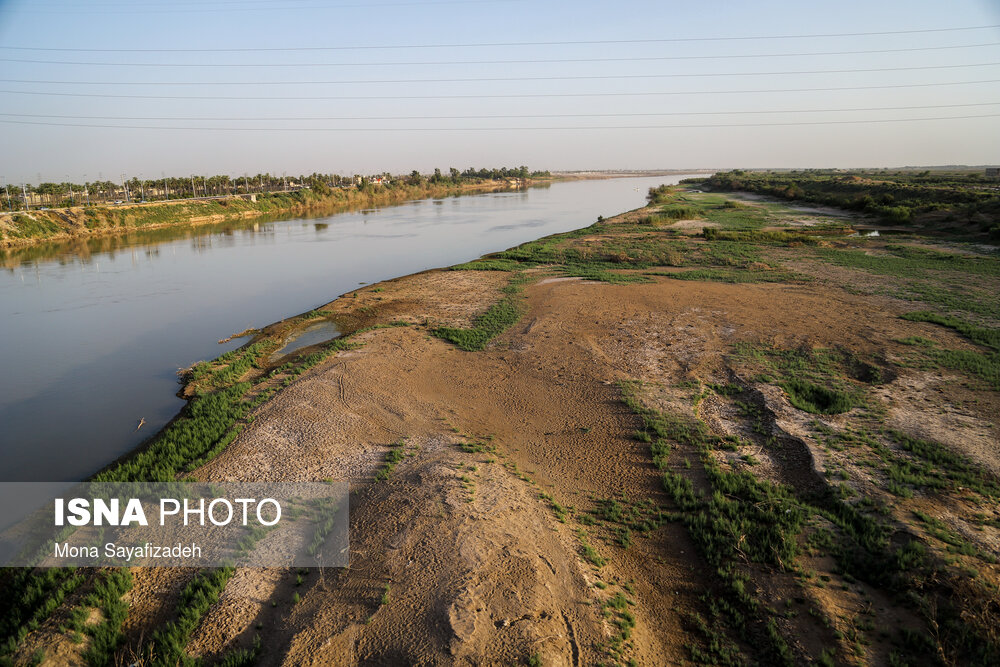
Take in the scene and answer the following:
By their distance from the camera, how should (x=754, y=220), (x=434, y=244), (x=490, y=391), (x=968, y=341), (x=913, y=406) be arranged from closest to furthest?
(x=913, y=406) < (x=490, y=391) < (x=968, y=341) < (x=434, y=244) < (x=754, y=220)

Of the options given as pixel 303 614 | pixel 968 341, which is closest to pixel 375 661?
pixel 303 614

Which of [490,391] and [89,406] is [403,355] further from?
[89,406]

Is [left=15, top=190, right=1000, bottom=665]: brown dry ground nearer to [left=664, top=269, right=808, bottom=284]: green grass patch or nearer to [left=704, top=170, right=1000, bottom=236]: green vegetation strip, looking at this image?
[left=664, top=269, right=808, bottom=284]: green grass patch

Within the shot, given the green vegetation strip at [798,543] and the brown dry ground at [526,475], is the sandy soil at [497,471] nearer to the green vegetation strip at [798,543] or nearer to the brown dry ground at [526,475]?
the brown dry ground at [526,475]

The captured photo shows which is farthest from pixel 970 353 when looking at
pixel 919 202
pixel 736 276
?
pixel 919 202

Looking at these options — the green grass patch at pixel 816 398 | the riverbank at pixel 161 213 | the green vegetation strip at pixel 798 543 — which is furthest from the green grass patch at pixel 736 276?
the riverbank at pixel 161 213

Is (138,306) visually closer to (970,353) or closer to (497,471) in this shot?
(497,471)
